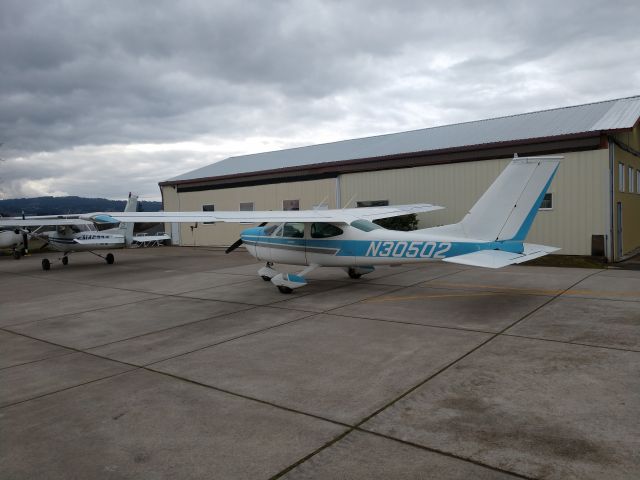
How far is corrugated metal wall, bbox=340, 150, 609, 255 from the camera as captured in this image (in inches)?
634

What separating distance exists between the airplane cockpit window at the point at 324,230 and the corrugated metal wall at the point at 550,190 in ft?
29.4

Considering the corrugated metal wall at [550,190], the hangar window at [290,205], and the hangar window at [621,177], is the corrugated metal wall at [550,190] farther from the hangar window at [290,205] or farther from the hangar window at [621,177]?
the hangar window at [290,205]

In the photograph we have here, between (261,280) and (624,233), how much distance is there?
47.5ft

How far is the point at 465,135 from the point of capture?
21562 mm

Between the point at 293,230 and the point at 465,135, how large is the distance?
12774 mm

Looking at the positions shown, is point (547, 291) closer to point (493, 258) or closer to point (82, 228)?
point (493, 258)

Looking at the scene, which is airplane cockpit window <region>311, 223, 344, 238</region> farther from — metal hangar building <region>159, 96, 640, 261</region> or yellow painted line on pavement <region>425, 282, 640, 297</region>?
metal hangar building <region>159, 96, 640, 261</region>

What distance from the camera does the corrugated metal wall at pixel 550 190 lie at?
1611cm

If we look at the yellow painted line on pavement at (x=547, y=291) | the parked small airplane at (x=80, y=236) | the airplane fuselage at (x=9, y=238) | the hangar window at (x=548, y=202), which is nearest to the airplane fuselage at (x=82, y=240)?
the parked small airplane at (x=80, y=236)

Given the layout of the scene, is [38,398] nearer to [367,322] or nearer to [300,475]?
[300,475]

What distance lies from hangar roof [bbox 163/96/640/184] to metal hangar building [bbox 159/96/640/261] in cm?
7

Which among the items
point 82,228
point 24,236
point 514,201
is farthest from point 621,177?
point 24,236

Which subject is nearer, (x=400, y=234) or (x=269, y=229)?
(x=400, y=234)

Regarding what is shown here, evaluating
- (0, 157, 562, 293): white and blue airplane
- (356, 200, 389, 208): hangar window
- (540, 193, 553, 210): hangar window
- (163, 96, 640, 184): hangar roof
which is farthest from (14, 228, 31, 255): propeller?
(540, 193, 553, 210): hangar window
